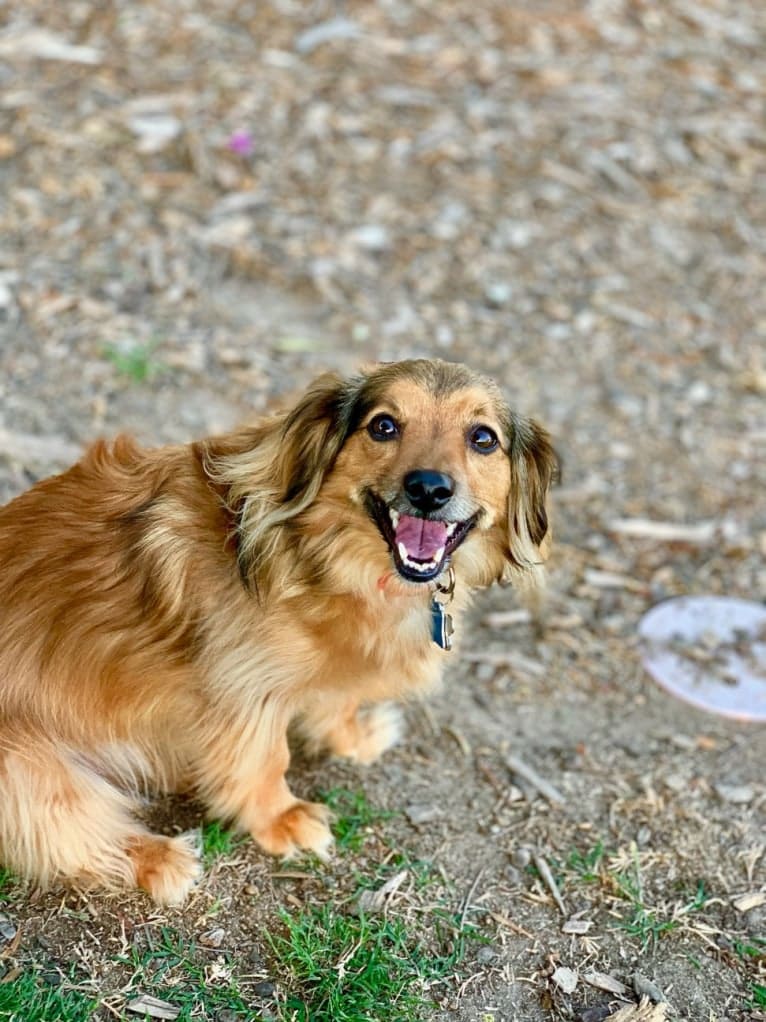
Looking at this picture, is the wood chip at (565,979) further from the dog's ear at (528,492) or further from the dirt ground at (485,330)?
the dog's ear at (528,492)

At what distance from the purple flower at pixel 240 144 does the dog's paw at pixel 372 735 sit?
3.64 metres

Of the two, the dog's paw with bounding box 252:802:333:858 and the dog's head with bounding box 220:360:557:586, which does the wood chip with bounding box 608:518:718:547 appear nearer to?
the dog's head with bounding box 220:360:557:586

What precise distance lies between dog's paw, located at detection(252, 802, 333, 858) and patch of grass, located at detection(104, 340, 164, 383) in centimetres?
237

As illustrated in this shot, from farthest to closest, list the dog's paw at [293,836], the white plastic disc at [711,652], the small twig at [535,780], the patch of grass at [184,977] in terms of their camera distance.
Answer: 1. the white plastic disc at [711,652]
2. the small twig at [535,780]
3. the dog's paw at [293,836]
4. the patch of grass at [184,977]

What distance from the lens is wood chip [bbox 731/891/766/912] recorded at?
10.4 ft

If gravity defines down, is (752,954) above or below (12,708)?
below

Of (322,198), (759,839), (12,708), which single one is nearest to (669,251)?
(322,198)

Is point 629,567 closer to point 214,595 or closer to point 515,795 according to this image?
point 515,795

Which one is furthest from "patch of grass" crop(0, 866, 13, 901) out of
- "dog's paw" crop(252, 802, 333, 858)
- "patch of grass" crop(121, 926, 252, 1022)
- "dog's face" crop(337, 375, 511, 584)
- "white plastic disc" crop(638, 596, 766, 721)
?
"white plastic disc" crop(638, 596, 766, 721)

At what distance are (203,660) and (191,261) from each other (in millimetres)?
3130

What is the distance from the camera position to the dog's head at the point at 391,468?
108 inches

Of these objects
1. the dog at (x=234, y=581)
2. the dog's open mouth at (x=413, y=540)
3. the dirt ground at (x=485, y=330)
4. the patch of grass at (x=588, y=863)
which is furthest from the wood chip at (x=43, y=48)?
the patch of grass at (x=588, y=863)

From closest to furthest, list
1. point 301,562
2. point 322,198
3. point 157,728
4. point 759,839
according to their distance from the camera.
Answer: point 301,562, point 157,728, point 759,839, point 322,198

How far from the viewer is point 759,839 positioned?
3410 mm
